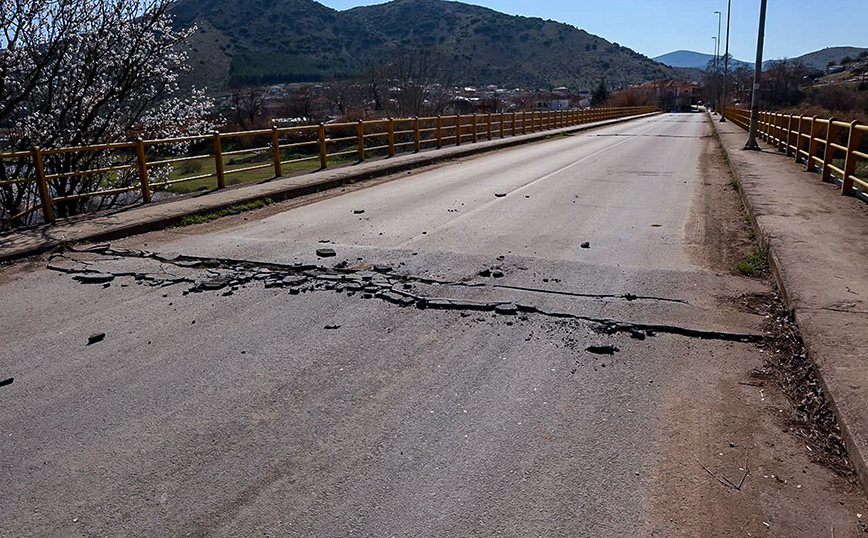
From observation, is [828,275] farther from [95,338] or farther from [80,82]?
[80,82]

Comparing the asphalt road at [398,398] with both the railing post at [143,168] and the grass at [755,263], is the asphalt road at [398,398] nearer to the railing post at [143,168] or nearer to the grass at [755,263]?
the grass at [755,263]

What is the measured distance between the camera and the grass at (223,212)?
11151 mm

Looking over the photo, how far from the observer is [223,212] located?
471 inches

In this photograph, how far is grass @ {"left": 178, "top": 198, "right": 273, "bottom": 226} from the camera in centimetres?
1115

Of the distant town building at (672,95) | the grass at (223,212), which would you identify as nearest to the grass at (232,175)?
the grass at (223,212)

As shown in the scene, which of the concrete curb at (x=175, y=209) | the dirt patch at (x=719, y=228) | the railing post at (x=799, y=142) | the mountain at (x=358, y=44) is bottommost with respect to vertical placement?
the dirt patch at (x=719, y=228)

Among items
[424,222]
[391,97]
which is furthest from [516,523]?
[391,97]

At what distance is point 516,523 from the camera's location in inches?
123

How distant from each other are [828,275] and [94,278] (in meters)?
7.46

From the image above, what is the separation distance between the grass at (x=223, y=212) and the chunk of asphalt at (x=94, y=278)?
3.45 metres

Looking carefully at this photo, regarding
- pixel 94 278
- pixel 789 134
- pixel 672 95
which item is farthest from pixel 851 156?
pixel 672 95

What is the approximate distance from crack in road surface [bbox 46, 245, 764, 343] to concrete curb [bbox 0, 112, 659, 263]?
805 millimetres

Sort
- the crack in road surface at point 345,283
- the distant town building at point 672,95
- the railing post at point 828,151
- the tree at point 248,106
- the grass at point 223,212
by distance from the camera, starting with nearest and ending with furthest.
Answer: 1. the crack in road surface at point 345,283
2. the grass at point 223,212
3. the railing post at point 828,151
4. the tree at point 248,106
5. the distant town building at point 672,95

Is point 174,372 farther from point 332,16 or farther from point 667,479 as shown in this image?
point 332,16
